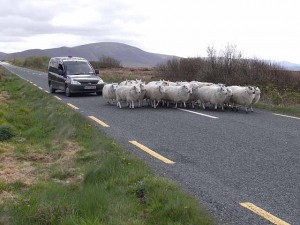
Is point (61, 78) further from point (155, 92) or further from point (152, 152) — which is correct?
point (152, 152)

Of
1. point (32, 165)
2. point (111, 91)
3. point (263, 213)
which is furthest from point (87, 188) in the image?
point (111, 91)

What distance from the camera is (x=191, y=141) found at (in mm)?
9703

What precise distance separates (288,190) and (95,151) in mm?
3775

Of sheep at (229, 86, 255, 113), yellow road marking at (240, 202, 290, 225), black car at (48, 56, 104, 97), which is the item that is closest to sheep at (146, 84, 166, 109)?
sheep at (229, 86, 255, 113)

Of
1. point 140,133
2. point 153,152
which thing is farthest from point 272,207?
point 140,133

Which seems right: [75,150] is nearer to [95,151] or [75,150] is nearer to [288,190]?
[95,151]

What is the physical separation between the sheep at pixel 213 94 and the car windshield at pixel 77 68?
835cm

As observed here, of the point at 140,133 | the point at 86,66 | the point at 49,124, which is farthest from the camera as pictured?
the point at 86,66

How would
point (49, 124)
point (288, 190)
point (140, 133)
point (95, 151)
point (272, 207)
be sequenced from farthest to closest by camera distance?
point (49, 124)
point (140, 133)
point (95, 151)
point (288, 190)
point (272, 207)

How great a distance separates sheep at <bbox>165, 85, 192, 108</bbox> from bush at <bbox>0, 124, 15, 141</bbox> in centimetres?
713

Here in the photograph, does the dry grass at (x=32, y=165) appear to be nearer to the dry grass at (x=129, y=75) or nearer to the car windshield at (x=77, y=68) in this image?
the car windshield at (x=77, y=68)

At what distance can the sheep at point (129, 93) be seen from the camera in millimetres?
16203

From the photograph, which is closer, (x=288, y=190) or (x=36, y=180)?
(x=288, y=190)

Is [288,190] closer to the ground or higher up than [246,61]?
closer to the ground
